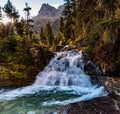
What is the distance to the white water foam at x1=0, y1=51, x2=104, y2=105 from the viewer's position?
20.3 metres

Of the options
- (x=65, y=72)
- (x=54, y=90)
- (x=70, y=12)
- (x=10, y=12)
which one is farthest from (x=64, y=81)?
(x=10, y=12)

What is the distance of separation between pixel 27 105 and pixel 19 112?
1613mm

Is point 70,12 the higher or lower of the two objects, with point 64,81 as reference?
higher

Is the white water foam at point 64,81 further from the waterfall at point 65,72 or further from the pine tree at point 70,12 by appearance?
the pine tree at point 70,12

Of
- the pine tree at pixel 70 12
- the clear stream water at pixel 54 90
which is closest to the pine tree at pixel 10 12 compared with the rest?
the pine tree at pixel 70 12

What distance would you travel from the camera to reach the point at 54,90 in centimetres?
2167

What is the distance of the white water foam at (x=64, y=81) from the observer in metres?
20.3

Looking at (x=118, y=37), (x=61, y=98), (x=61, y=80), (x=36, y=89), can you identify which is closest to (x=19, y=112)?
(x=61, y=98)

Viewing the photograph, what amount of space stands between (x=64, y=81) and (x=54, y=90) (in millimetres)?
2340

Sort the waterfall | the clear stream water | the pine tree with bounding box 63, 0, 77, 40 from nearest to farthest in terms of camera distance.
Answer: the clear stream water → the waterfall → the pine tree with bounding box 63, 0, 77, 40

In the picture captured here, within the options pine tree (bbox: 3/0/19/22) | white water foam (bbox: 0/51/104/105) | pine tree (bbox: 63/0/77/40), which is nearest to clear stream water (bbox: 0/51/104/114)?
white water foam (bbox: 0/51/104/105)

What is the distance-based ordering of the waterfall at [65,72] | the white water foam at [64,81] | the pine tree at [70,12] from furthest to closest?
the pine tree at [70,12]
the waterfall at [65,72]
the white water foam at [64,81]

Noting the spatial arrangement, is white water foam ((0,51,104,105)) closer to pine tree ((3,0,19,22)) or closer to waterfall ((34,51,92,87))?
waterfall ((34,51,92,87))

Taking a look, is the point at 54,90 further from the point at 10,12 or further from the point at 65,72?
the point at 10,12
